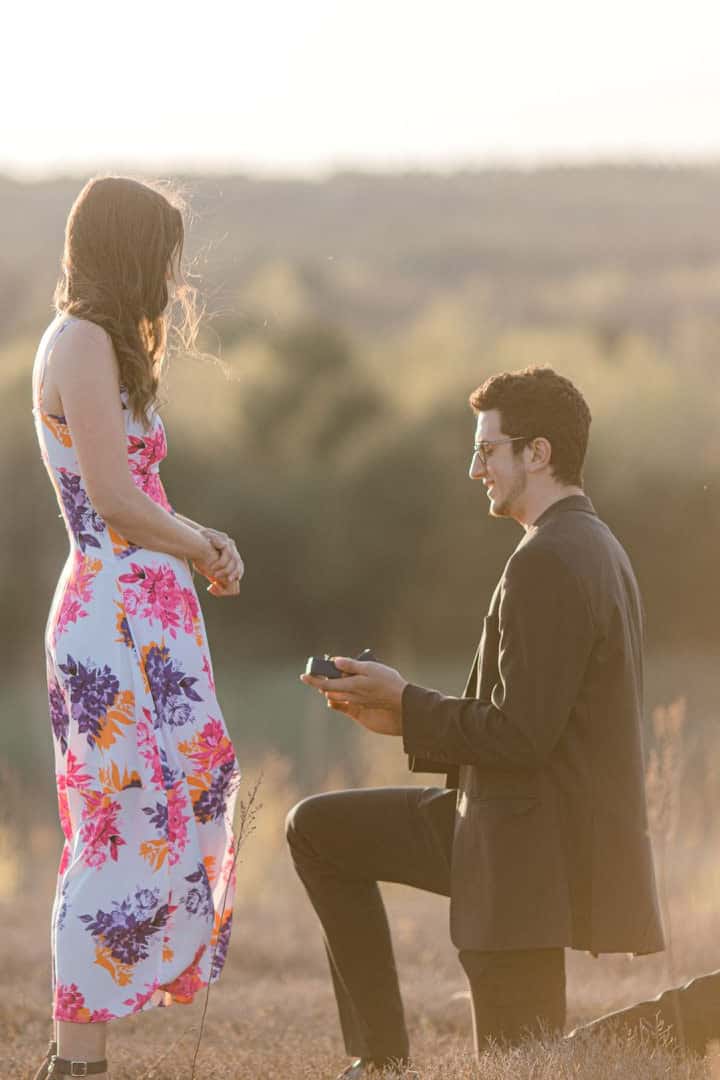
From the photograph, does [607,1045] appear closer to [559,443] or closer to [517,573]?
[517,573]

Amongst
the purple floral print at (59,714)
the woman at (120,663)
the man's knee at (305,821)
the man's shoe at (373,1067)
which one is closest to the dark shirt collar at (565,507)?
the woman at (120,663)

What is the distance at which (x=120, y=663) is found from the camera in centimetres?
328

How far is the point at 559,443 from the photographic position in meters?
3.39

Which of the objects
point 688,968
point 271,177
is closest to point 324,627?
point 688,968

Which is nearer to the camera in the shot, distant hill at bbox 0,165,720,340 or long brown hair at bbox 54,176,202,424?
long brown hair at bbox 54,176,202,424

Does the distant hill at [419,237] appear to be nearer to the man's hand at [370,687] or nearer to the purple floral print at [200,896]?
the man's hand at [370,687]

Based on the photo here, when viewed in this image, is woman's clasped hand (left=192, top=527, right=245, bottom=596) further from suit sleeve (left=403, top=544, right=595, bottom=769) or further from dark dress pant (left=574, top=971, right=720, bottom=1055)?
dark dress pant (left=574, top=971, right=720, bottom=1055)

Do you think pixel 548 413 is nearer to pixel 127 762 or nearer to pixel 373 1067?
pixel 127 762

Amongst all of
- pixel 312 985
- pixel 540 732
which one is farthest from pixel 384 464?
pixel 540 732

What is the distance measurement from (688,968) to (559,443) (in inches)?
99.8

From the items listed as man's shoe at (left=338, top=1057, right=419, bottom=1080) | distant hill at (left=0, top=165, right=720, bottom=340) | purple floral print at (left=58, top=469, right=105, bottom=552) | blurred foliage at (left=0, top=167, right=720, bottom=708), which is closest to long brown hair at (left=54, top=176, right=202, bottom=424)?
purple floral print at (left=58, top=469, right=105, bottom=552)

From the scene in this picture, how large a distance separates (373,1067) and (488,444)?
1.29 metres

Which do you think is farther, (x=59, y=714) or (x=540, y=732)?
(x=59, y=714)

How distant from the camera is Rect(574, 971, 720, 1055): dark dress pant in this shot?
11.5 feet
